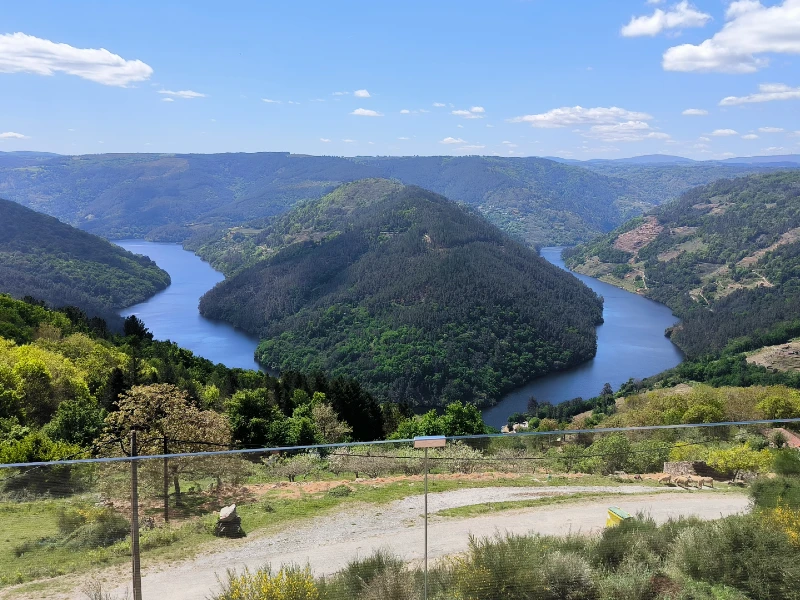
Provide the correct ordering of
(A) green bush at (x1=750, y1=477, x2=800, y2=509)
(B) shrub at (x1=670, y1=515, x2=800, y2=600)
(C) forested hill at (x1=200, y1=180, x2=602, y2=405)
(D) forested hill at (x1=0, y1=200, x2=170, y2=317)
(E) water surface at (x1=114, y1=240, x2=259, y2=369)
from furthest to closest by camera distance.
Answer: (D) forested hill at (x1=0, y1=200, x2=170, y2=317) < (E) water surface at (x1=114, y1=240, x2=259, y2=369) < (C) forested hill at (x1=200, y1=180, x2=602, y2=405) < (A) green bush at (x1=750, y1=477, x2=800, y2=509) < (B) shrub at (x1=670, y1=515, x2=800, y2=600)

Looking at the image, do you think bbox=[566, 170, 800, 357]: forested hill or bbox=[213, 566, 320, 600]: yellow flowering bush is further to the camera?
bbox=[566, 170, 800, 357]: forested hill

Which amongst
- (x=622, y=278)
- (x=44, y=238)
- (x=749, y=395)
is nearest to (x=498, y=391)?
(x=749, y=395)

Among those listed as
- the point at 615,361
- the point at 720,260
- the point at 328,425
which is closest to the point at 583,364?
the point at 615,361

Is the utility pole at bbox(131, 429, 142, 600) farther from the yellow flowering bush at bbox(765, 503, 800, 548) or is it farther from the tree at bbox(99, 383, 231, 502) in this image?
the tree at bbox(99, 383, 231, 502)

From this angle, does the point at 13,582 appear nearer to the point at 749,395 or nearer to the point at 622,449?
the point at 622,449

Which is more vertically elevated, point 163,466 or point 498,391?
point 163,466

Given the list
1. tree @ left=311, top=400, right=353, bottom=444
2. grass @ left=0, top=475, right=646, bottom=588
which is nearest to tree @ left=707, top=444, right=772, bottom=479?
grass @ left=0, top=475, right=646, bottom=588
